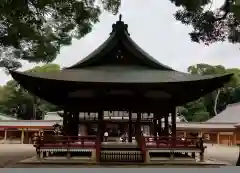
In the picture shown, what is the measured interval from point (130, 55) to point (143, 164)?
577 centimetres

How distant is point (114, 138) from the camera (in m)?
26.9

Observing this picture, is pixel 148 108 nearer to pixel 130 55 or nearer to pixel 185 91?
pixel 185 91

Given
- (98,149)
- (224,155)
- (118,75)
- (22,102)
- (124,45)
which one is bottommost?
(224,155)

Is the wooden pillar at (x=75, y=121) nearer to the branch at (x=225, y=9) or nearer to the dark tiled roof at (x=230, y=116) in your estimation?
the branch at (x=225, y=9)

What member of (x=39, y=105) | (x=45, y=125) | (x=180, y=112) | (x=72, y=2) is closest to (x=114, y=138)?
(x=72, y=2)

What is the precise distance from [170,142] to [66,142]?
4.61 m

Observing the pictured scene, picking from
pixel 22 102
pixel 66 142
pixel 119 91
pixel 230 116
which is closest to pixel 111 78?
pixel 119 91

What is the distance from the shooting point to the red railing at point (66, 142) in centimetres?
1494

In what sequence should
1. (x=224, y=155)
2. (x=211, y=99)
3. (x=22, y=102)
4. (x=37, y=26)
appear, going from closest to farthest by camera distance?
(x=37, y=26), (x=224, y=155), (x=22, y=102), (x=211, y=99)

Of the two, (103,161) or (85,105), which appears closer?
(103,161)

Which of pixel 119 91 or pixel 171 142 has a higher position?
pixel 119 91

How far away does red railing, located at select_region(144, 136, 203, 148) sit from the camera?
587 inches

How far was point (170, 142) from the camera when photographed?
48.9 ft

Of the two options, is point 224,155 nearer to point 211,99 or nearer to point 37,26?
point 37,26
